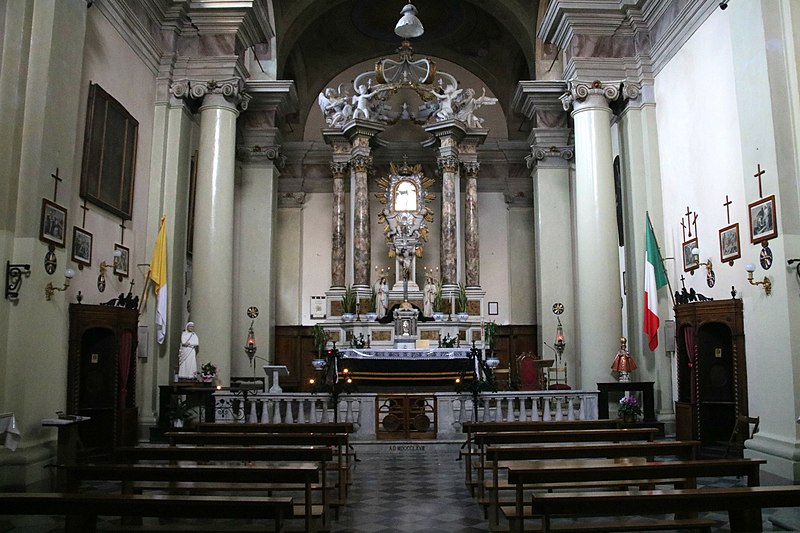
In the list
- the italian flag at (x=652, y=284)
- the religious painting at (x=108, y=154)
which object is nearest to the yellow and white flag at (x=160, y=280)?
the religious painting at (x=108, y=154)

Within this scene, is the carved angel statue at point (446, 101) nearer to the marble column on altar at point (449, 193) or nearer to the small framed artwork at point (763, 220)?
the marble column on altar at point (449, 193)

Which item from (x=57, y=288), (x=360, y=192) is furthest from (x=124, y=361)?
(x=360, y=192)

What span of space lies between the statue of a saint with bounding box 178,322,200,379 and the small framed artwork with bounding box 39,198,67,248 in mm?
3665

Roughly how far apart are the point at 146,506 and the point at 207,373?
28.0 feet

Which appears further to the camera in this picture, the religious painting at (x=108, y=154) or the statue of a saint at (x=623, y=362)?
the statue of a saint at (x=623, y=362)

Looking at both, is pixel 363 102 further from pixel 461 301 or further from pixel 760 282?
pixel 760 282

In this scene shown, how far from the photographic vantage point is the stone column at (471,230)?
60.7 ft

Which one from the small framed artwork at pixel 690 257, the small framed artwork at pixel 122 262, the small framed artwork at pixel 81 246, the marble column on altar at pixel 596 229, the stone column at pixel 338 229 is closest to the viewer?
the small framed artwork at pixel 81 246

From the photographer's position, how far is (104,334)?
10.7 metres

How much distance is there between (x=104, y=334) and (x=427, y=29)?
1357 cm

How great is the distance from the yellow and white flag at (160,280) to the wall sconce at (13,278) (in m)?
3.93

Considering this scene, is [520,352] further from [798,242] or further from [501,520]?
[501,520]

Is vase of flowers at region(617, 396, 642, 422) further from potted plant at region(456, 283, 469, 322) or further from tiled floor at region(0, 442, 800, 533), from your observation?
potted plant at region(456, 283, 469, 322)

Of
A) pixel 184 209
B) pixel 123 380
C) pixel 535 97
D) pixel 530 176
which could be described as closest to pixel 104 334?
pixel 123 380
